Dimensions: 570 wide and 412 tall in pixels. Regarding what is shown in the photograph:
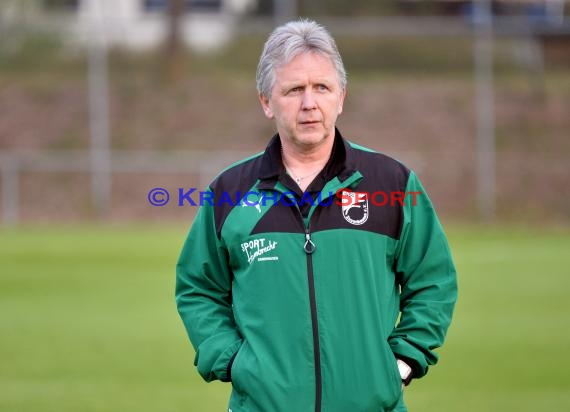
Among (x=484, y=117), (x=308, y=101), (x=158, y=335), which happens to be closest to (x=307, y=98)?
(x=308, y=101)

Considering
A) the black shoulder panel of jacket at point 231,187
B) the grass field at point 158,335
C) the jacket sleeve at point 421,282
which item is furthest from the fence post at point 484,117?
the black shoulder panel of jacket at point 231,187

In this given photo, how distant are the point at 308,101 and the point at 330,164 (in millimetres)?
245

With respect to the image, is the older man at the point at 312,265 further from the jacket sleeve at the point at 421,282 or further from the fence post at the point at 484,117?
the fence post at the point at 484,117

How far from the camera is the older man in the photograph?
3494 mm

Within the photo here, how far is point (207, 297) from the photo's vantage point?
12.5 feet

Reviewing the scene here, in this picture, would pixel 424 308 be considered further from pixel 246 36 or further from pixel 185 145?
pixel 246 36

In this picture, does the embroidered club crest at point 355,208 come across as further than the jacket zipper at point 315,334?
Yes

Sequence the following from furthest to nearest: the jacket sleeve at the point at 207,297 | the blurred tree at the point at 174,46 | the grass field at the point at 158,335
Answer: the blurred tree at the point at 174,46
the grass field at the point at 158,335
the jacket sleeve at the point at 207,297

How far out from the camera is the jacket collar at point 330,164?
12.0ft

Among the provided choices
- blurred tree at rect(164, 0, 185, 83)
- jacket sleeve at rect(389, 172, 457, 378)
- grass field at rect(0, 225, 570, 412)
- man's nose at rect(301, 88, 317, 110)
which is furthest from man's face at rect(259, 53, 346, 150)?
blurred tree at rect(164, 0, 185, 83)

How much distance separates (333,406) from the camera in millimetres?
3484

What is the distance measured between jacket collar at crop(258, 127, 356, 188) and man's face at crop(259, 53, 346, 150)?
8 centimetres

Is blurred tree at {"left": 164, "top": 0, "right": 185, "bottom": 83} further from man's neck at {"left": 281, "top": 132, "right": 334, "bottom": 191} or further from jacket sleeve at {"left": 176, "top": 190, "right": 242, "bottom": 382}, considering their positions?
man's neck at {"left": 281, "top": 132, "right": 334, "bottom": 191}

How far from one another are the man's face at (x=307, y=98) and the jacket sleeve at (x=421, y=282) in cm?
38
